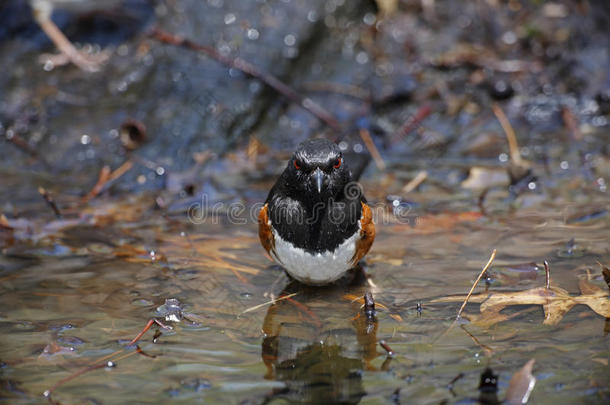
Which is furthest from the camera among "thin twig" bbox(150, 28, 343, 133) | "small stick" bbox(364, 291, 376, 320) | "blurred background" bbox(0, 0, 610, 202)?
"thin twig" bbox(150, 28, 343, 133)

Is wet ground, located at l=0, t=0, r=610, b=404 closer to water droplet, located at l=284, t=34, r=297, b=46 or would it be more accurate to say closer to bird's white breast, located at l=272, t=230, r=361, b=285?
water droplet, located at l=284, t=34, r=297, b=46

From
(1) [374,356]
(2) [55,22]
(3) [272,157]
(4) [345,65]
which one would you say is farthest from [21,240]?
(4) [345,65]

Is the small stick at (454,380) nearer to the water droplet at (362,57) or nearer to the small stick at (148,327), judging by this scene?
the small stick at (148,327)

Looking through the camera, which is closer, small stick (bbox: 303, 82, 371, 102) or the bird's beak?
the bird's beak

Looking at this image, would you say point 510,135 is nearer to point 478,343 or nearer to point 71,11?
point 478,343

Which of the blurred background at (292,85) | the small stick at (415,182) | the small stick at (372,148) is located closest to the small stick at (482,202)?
the blurred background at (292,85)

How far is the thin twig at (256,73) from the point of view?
16.6 ft

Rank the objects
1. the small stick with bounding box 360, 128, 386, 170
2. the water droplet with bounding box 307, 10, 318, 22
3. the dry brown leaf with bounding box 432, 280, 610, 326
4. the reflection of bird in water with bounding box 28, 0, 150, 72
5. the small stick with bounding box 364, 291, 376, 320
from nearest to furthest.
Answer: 1. the dry brown leaf with bounding box 432, 280, 610, 326
2. the small stick with bounding box 364, 291, 376, 320
3. the small stick with bounding box 360, 128, 386, 170
4. the reflection of bird in water with bounding box 28, 0, 150, 72
5. the water droplet with bounding box 307, 10, 318, 22

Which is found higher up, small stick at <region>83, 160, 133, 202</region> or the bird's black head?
the bird's black head

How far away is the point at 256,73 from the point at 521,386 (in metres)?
3.60

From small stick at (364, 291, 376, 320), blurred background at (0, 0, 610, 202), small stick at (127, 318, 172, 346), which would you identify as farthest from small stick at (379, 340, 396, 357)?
blurred background at (0, 0, 610, 202)

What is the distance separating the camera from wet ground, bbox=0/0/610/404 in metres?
2.48

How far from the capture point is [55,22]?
18.4ft

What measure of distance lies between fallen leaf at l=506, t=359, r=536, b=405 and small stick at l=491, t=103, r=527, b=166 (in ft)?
7.88
